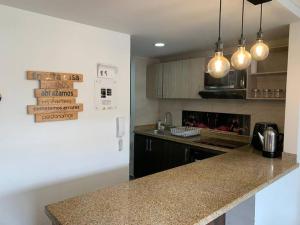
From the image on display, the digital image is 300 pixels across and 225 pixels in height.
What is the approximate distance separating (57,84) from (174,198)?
1434 mm

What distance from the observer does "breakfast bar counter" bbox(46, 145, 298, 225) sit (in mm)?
1171

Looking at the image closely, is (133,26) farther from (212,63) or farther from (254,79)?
(254,79)

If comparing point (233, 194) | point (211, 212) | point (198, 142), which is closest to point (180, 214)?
point (211, 212)

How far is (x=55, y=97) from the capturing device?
2.12 metres

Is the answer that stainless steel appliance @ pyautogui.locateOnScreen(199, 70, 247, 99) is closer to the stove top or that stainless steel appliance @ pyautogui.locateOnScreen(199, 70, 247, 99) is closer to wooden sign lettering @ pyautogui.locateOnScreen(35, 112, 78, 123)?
the stove top

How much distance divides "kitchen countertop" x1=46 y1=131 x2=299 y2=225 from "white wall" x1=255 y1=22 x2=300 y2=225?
226 mm

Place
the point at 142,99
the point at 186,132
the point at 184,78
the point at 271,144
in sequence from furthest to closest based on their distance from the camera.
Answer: the point at 142,99 → the point at 184,78 → the point at 186,132 → the point at 271,144

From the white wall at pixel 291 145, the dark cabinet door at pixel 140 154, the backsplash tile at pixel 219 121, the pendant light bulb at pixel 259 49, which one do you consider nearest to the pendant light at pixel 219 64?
the pendant light bulb at pixel 259 49

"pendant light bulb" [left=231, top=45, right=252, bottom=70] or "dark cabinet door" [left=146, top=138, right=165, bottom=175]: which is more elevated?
"pendant light bulb" [left=231, top=45, right=252, bottom=70]

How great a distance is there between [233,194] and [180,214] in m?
0.42

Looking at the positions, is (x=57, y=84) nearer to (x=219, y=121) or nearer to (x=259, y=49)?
(x=259, y=49)

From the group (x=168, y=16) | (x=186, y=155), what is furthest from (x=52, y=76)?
(x=186, y=155)

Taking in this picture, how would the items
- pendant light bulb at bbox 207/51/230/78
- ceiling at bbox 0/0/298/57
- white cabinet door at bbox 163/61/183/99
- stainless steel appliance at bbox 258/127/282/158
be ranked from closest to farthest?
pendant light bulb at bbox 207/51/230/78
ceiling at bbox 0/0/298/57
stainless steel appliance at bbox 258/127/282/158
white cabinet door at bbox 163/61/183/99

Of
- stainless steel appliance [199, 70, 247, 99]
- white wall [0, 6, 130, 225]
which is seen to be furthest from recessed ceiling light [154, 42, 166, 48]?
stainless steel appliance [199, 70, 247, 99]
